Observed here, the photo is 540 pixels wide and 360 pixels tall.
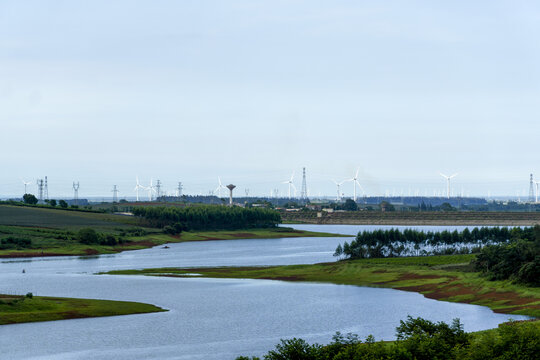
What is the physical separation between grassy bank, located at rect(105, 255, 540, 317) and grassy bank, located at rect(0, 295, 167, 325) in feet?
148

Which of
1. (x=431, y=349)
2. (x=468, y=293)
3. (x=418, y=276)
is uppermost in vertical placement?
(x=431, y=349)

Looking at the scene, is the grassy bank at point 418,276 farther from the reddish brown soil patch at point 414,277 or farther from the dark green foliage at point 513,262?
the dark green foliage at point 513,262

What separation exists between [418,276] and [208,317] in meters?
54.0

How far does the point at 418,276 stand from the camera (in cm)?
14312

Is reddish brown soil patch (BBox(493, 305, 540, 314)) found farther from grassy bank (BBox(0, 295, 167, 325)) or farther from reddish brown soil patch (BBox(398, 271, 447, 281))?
grassy bank (BBox(0, 295, 167, 325))

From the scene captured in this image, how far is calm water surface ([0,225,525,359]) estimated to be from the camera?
8281 centimetres

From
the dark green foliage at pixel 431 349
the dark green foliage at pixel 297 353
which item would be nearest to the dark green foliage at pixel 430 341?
the dark green foliage at pixel 431 349

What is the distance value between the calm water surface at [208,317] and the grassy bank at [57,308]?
280 cm

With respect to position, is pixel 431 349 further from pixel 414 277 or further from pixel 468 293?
pixel 414 277

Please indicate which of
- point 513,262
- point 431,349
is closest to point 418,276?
point 513,262

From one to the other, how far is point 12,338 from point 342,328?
3965 centimetres

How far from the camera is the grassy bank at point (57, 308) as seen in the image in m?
100

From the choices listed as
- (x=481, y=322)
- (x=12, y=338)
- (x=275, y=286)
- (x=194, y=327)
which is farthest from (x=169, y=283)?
(x=481, y=322)

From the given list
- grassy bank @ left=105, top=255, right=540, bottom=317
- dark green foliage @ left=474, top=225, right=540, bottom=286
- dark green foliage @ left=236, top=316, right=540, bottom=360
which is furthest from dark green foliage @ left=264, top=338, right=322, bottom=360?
dark green foliage @ left=474, top=225, right=540, bottom=286
